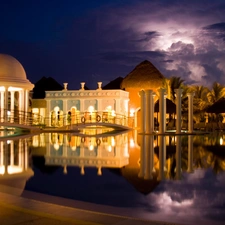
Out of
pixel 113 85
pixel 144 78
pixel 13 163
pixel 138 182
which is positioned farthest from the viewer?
pixel 113 85

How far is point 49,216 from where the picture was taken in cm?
464

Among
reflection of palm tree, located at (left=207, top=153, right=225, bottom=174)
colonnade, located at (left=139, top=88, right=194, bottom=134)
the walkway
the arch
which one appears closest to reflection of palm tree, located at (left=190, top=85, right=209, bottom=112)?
the arch

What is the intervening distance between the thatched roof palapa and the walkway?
1580 inches

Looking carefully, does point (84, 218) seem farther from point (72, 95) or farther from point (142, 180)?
point (72, 95)

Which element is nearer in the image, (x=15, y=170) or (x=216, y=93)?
(x=15, y=170)

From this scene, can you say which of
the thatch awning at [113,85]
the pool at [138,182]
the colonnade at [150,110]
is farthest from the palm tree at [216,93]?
the pool at [138,182]

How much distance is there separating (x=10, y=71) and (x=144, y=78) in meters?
20.6

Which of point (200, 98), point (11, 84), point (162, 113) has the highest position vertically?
point (11, 84)

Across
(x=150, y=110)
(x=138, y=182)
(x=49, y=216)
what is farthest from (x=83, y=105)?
(x=49, y=216)

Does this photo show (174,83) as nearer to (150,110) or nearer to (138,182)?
(150,110)

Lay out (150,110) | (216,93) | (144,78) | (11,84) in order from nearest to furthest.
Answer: (150,110) < (11,84) < (216,93) < (144,78)

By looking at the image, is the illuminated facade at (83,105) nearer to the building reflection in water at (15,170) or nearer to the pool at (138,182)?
the pool at (138,182)

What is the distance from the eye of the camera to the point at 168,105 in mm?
32500

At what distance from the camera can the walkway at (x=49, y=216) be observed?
439 centimetres
